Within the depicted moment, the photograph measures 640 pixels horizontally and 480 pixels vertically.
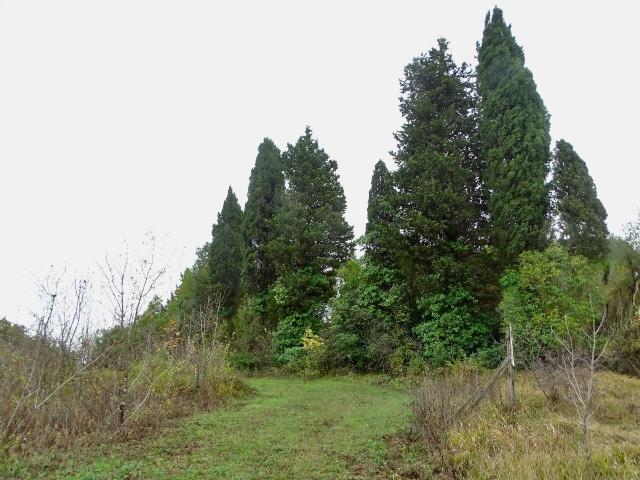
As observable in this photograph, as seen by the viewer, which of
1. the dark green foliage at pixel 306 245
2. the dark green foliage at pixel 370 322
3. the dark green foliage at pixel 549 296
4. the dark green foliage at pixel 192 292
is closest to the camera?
the dark green foliage at pixel 549 296

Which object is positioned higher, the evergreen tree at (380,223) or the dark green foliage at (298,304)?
the evergreen tree at (380,223)

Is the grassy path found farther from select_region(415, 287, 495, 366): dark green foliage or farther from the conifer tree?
the conifer tree

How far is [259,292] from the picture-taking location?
2778cm

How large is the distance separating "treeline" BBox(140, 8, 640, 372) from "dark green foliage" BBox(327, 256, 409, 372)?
62 millimetres

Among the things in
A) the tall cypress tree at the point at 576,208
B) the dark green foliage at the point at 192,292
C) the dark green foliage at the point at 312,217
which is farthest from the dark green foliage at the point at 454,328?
the dark green foliage at the point at 192,292

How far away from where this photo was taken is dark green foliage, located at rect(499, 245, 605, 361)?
14.8 metres

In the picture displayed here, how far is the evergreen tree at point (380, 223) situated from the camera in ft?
66.1

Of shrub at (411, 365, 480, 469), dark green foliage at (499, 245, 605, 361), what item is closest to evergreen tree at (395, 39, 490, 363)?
dark green foliage at (499, 245, 605, 361)

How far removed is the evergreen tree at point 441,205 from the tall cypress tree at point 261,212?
978 centimetres

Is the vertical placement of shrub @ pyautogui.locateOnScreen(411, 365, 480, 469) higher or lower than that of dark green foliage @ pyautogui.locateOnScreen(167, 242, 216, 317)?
lower

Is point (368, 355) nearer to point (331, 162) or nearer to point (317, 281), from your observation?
point (317, 281)

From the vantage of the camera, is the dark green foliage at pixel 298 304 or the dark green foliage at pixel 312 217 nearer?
the dark green foliage at pixel 298 304

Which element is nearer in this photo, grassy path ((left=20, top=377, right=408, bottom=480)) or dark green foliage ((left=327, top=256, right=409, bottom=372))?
grassy path ((left=20, top=377, right=408, bottom=480))

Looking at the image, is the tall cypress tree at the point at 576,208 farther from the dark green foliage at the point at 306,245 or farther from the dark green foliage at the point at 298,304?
the dark green foliage at the point at 298,304
